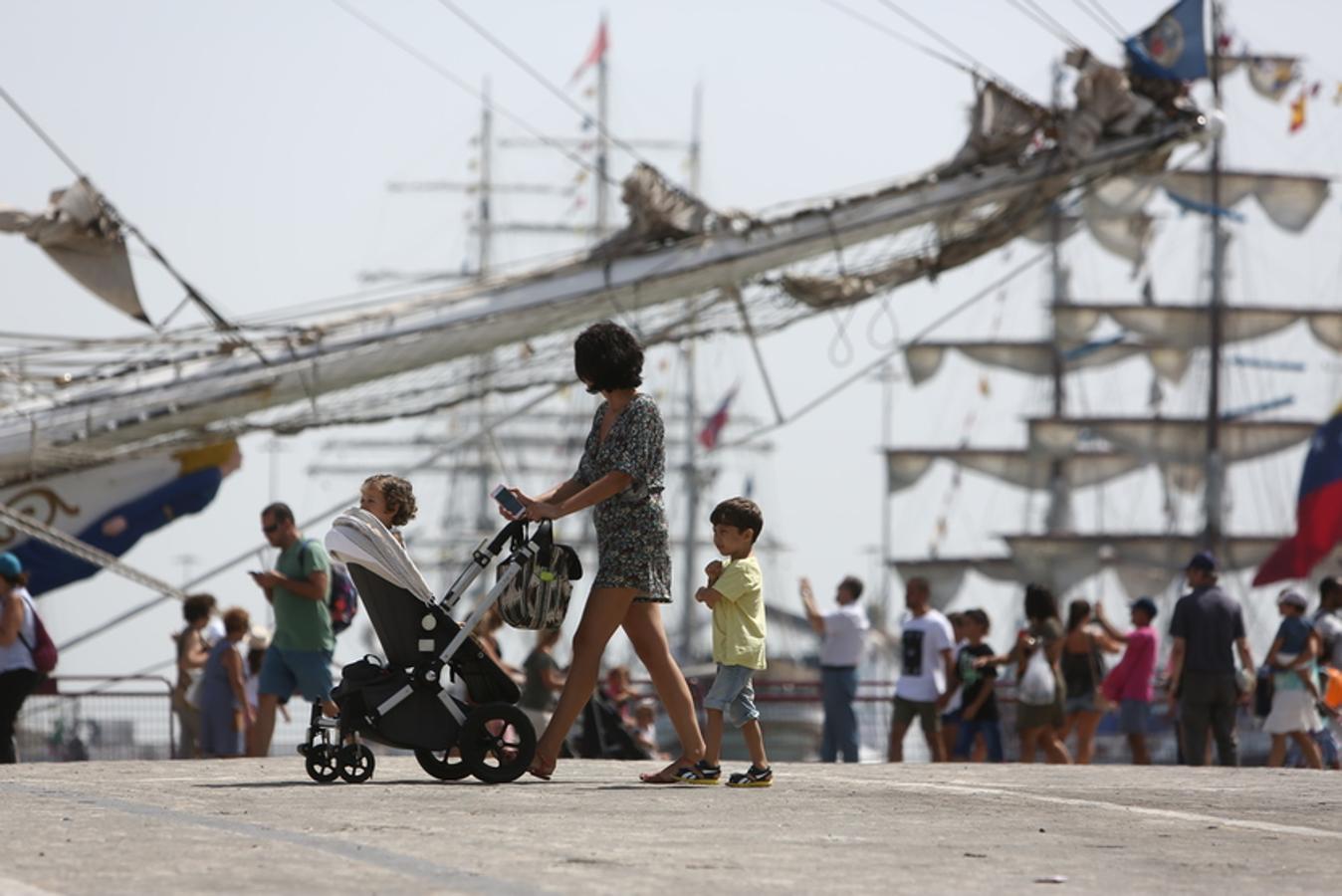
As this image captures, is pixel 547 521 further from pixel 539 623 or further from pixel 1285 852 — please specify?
pixel 1285 852

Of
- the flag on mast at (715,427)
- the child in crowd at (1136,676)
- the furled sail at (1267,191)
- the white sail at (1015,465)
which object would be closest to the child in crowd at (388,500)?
the child in crowd at (1136,676)

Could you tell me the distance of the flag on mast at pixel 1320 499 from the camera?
43031mm

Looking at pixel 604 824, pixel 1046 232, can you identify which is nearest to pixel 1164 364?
pixel 1046 232

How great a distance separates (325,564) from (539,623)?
414 centimetres

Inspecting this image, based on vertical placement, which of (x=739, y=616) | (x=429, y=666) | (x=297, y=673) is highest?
(x=739, y=616)

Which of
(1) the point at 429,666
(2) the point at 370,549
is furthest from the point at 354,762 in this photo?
(2) the point at 370,549

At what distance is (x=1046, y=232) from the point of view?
8350 cm

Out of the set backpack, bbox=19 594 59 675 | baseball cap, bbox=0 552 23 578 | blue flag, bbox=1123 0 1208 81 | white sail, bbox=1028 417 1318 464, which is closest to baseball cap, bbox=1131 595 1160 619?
blue flag, bbox=1123 0 1208 81

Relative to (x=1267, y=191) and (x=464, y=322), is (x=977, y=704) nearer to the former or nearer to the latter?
(x=464, y=322)

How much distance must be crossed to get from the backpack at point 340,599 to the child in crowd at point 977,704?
14.8ft

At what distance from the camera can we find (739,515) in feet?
33.0

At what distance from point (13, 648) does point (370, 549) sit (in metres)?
4.84

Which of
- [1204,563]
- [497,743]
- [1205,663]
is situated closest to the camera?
[497,743]

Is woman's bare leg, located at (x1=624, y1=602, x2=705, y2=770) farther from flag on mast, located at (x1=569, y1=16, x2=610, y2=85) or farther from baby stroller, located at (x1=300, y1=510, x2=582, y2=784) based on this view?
flag on mast, located at (x1=569, y1=16, x2=610, y2=85)
